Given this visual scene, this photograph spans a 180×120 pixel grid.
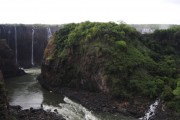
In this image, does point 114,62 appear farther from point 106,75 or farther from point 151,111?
point 151,111

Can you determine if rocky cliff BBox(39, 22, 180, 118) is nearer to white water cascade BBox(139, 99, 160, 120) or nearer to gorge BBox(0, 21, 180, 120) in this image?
gorge BBox(0, 21, 180, 120)

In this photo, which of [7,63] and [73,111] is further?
[7,63]

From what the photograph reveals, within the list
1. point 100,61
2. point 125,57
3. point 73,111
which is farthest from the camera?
point 100,61

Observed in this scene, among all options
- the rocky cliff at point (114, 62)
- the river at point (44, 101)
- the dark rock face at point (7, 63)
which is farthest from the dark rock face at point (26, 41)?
the rocky cliff at point (114, 62)

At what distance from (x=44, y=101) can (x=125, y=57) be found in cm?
1543

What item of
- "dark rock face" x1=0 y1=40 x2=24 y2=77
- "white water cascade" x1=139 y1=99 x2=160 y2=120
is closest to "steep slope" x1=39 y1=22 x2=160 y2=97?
"white water cascade" x1=139 y1=99 x2=160 y2=120

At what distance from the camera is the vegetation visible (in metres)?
55.3

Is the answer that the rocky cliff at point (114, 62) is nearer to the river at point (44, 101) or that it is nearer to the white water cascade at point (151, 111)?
the white water cascade at point (151, 111)

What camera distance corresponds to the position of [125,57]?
60844 mm

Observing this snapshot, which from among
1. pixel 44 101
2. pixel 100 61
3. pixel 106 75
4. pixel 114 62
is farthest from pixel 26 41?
pixel 106 75

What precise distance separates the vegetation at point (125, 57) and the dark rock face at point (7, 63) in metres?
13.3

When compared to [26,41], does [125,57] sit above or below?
above

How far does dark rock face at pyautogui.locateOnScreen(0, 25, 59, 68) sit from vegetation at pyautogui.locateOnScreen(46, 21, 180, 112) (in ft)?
66.3

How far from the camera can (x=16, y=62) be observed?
92.6 m
